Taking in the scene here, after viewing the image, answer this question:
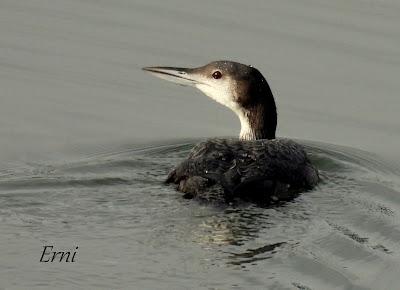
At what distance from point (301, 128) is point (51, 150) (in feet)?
8.28

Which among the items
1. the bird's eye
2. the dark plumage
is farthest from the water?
the bird's eye

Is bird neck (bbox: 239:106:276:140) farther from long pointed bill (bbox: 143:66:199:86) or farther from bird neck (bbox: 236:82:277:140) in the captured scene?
long pointed bill (bbox: 143:66:199:86)

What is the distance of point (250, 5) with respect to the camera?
14789 mm

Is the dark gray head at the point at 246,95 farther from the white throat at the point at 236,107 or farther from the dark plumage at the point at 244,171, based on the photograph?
the dark plumage at the point at 244,171

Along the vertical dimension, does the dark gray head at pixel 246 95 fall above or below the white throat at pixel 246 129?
above

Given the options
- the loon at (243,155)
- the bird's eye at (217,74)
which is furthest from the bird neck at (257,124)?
the bird's eye at (217,74)

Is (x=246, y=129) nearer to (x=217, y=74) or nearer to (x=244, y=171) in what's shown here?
(x=217, y=74)

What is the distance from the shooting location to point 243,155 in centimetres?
1061

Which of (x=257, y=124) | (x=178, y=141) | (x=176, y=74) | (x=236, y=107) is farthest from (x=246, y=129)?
(x=176, y=74)

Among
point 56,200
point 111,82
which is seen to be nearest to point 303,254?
point 56,200

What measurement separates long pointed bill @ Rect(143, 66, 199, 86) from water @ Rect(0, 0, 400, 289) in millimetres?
578

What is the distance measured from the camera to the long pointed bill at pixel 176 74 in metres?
12.1

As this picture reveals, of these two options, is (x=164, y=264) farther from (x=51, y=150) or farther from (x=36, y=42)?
(x=36, y=42)

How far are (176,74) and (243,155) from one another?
5.91 feet
